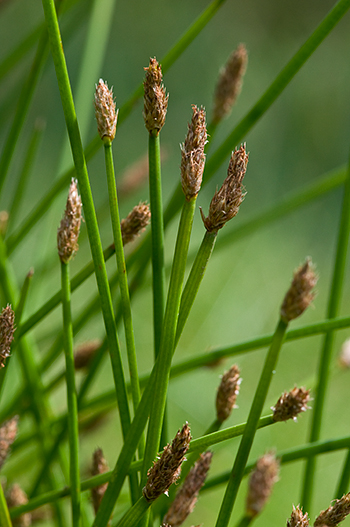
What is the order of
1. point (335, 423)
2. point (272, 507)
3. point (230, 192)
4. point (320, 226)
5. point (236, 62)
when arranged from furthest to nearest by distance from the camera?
1. point (320, 226)
2. point (335, 423)
3. point (272, 507)
4. point (236, 62)
5. point (230, 192)

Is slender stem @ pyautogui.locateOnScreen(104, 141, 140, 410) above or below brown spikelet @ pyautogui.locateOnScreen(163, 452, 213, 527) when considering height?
above

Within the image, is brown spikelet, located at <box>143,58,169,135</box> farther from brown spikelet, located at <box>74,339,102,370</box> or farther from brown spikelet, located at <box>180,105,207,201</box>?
brown spikelet, located at <box>74,339,102,370</box>

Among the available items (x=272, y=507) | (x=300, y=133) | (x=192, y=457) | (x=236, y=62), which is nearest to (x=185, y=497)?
(x=192, y=457)

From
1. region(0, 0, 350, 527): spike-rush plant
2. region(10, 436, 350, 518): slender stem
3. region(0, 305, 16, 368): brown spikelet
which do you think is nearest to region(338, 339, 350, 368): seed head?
region(0, 0, 350, 527): spike-rush plant

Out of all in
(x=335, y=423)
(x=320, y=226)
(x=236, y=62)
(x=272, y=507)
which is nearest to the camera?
(x=236, y=62)

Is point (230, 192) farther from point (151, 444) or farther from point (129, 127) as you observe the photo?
point (129, 127)

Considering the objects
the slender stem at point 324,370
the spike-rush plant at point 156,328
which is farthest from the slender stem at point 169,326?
the slender stem at point 324,370

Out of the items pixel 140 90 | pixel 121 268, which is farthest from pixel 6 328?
pixel 140 90
